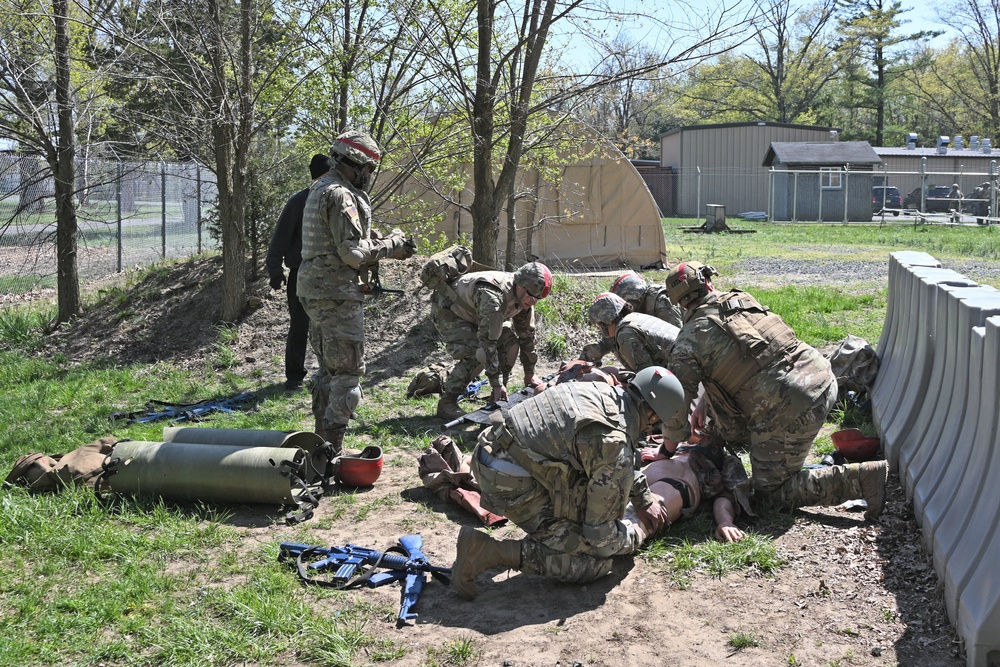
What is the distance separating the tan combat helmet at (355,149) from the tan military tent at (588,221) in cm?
968

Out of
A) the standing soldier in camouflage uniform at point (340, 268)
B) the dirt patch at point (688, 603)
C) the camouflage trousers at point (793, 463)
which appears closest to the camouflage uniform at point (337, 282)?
the standing soldier in camouflage uniform at point (340, 268)

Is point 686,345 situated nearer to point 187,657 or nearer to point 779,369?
point 779,369

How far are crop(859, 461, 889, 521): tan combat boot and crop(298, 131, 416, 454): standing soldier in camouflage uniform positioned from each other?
11.5 feet

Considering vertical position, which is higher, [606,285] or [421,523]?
[606,285]

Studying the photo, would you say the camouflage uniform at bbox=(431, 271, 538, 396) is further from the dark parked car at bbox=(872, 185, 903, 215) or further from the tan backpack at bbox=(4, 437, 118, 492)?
the dark parked car at bbox=(872, 185, 903, 215)

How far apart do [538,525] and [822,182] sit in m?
32.3

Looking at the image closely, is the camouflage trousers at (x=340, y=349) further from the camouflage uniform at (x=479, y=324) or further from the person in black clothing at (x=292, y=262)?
the person in black clothing at (x=292, y=262)

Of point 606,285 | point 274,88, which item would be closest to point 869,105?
point 606,285

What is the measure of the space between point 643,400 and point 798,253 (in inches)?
662

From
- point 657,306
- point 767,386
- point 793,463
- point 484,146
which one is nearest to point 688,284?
point 767,386

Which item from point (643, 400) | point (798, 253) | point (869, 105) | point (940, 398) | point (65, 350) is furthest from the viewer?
point (869, 105)

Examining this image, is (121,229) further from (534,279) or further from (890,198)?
(890,198)

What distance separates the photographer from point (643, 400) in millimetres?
4406

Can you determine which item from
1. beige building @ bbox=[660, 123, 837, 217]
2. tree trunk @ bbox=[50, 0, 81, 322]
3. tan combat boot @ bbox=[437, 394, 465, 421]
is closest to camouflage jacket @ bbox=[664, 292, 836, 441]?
tan combat boot @ bbox=[437, 394, 465, 421]
